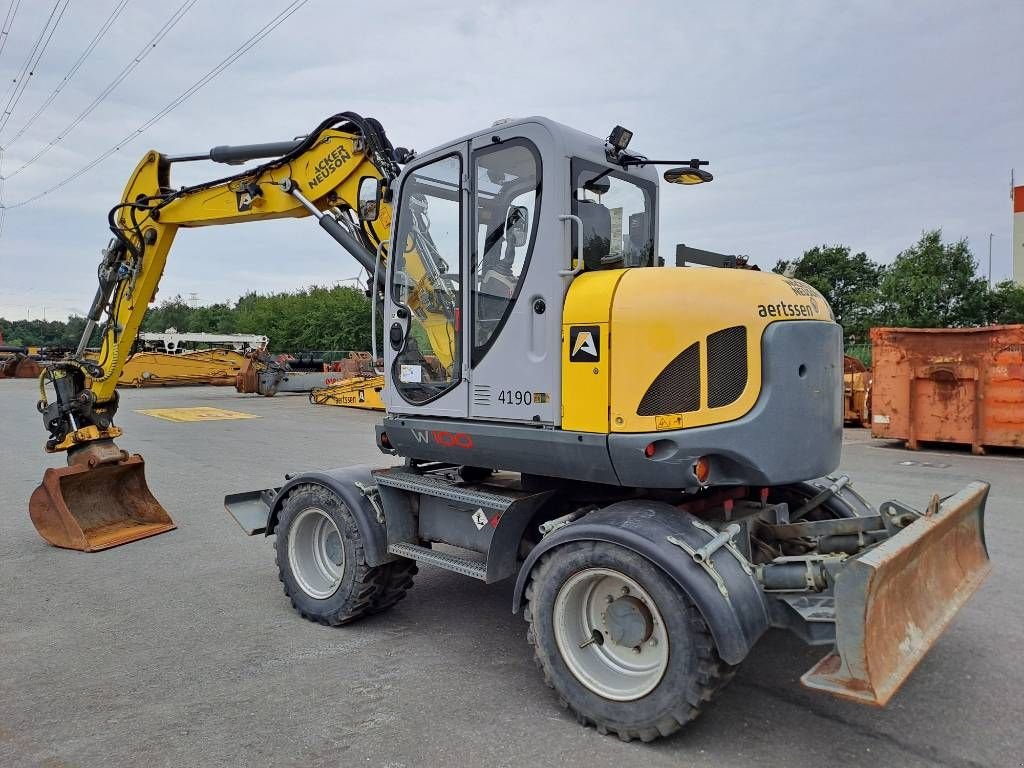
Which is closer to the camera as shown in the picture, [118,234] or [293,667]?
[293,667]

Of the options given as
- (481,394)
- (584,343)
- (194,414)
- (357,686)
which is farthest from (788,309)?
(194,414)

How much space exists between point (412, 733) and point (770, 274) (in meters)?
2.88

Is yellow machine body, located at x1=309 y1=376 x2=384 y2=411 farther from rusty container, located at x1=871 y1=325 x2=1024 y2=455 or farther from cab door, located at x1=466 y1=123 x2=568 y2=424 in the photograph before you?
cab door, located at x1=466 y1=123 x2=568 y2=424

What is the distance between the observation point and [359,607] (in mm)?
4777

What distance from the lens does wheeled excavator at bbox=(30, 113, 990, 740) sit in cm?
332

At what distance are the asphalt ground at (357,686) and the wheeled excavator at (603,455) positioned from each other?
0.35 m

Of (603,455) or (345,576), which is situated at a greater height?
(603,455)

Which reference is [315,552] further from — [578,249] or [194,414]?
[194,414]

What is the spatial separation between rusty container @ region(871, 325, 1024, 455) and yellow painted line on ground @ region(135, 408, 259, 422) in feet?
48.1

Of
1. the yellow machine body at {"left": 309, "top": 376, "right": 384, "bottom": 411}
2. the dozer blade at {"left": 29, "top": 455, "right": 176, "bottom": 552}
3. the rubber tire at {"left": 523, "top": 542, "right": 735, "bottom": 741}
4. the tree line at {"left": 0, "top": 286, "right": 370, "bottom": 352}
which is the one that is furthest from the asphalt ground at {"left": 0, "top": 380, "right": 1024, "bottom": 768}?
the tree line at {"left": 0, "top": 286, "right": 370, "bottom": 352}

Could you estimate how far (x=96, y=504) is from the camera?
7.15m

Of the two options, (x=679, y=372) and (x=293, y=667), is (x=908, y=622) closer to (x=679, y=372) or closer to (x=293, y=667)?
(x=679, y=372)

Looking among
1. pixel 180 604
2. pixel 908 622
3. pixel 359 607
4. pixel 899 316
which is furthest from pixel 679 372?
pixel 899 316

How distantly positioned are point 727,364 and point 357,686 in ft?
8.41
